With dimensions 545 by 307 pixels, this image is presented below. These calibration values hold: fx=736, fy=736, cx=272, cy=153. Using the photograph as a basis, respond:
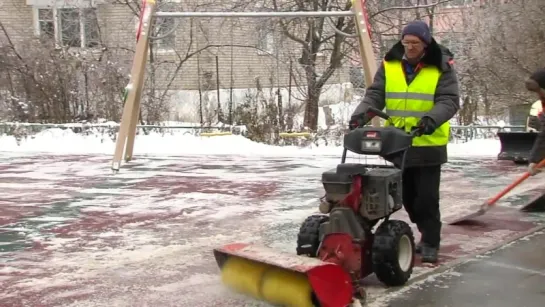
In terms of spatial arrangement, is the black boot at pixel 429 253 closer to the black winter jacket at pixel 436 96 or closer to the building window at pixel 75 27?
the black winter jacket at pixel 436 96

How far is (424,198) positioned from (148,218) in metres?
3.31

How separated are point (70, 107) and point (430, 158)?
43.9 ft

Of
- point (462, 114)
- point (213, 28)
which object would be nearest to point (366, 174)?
point (462, 114)

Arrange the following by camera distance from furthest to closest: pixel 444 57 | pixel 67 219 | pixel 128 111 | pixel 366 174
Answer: pixel 128 111 < pixel 67 219 < pixel 444 57 < pixel 366 174

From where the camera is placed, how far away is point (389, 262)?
4.85m

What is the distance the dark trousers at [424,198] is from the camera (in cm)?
557

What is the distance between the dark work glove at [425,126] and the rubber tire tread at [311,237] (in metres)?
0.88

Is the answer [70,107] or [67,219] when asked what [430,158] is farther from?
[70,107]

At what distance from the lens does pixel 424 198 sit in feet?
18.3

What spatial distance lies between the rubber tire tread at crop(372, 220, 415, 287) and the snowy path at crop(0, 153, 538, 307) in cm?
14

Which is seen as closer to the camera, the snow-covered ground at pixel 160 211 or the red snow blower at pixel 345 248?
the red snow blower at pixel 345 248

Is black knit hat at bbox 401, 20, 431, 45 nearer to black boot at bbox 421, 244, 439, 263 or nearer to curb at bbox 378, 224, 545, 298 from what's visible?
black boot at bbox 421, 244, 439, 263

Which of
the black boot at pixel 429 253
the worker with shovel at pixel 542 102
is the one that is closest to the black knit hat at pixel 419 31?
the black boot at pixel 429 253

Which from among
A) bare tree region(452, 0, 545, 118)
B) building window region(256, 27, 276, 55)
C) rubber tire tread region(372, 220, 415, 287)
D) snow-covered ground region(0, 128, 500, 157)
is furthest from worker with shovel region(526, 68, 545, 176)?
building window region(256, 27, 276, 55)
